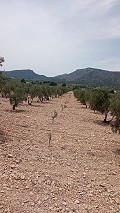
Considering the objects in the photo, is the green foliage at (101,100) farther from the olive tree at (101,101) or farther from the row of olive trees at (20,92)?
the row of olive trees at (20,92)

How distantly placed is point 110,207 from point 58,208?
6.00 feet

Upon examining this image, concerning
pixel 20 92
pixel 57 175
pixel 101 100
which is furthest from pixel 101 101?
pixel 57 175

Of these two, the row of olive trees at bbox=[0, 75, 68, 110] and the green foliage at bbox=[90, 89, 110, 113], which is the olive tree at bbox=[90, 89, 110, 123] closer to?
the green foliage at bbox=[90, 89, 110, 113]

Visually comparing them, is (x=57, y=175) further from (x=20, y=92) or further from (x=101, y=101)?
(x=20, y=92)

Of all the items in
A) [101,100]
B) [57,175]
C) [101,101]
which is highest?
[101,100]

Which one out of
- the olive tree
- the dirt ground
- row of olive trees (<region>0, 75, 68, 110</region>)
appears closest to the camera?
the dirt ground

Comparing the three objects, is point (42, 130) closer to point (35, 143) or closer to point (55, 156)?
point (35, 143)

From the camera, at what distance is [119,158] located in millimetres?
18594

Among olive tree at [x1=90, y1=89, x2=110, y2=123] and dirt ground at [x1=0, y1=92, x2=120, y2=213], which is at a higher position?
olive tree at [x1=90, y1=89, x2=110, y2=123]

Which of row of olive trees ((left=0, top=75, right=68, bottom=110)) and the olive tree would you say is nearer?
the olive tree

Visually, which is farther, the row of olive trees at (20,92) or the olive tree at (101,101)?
the row of olive trees at (20,92)

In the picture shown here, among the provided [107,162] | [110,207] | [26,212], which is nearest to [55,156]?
[107,162]

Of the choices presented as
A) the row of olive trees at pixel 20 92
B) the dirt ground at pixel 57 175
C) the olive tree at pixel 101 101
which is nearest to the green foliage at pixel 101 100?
the olive tree at pixel 101 101

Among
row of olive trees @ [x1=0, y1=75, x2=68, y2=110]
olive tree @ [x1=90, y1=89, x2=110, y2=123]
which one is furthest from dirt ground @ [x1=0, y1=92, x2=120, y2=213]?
olive tree @ [x1=90, y1=89, x2=110, y2=123]
